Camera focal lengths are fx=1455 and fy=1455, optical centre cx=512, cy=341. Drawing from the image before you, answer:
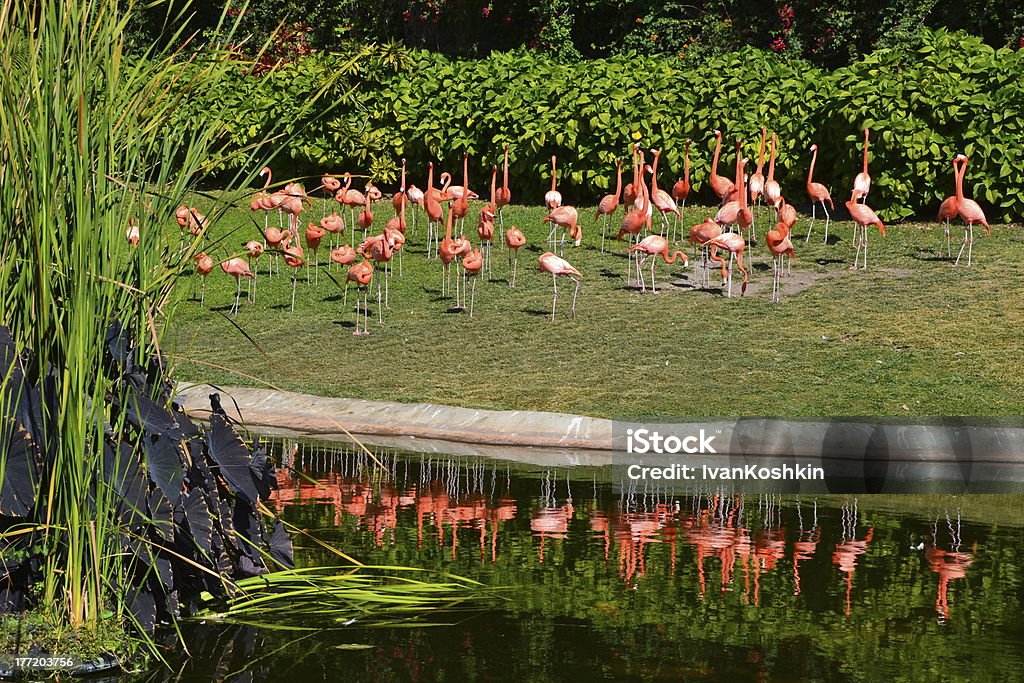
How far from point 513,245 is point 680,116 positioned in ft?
12.9

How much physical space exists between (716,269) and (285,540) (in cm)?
1093

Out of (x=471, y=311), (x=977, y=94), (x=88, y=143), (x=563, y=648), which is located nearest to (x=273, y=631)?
(x=563, y=648)

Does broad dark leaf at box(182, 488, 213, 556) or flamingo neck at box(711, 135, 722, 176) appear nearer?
broad dark leaf at box(182, 488, 213, 556)

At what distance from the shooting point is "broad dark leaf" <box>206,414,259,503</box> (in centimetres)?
536

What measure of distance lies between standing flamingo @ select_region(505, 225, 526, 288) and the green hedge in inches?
93.0

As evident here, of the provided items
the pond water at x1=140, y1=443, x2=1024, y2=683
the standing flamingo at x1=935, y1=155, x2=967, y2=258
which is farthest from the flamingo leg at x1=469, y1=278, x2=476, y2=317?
the pond water at x1=140, y1=443, x2=1024, y2=683

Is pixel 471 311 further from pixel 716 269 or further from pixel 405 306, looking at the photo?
pixel 716 269

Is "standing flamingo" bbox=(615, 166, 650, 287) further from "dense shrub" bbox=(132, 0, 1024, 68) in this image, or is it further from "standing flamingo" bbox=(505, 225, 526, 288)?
"dense shrub" bbox=(132, 0, 1024, 68)

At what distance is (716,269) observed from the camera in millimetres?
16141

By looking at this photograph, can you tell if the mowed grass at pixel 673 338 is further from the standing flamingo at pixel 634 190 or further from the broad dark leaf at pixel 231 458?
the broad dark leaf at pixel 231 458

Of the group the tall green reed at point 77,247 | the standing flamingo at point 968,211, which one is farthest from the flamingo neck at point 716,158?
the tall green reed at point 77,247

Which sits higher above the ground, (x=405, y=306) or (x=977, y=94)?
(x=977, y=94)

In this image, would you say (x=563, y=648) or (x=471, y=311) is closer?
(x=563, y=648)

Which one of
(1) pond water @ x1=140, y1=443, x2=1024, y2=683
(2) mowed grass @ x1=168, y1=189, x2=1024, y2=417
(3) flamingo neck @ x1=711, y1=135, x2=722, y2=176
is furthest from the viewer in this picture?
(3) flamingo neck @ x1=711, y1=135, x2=722, y2=176
